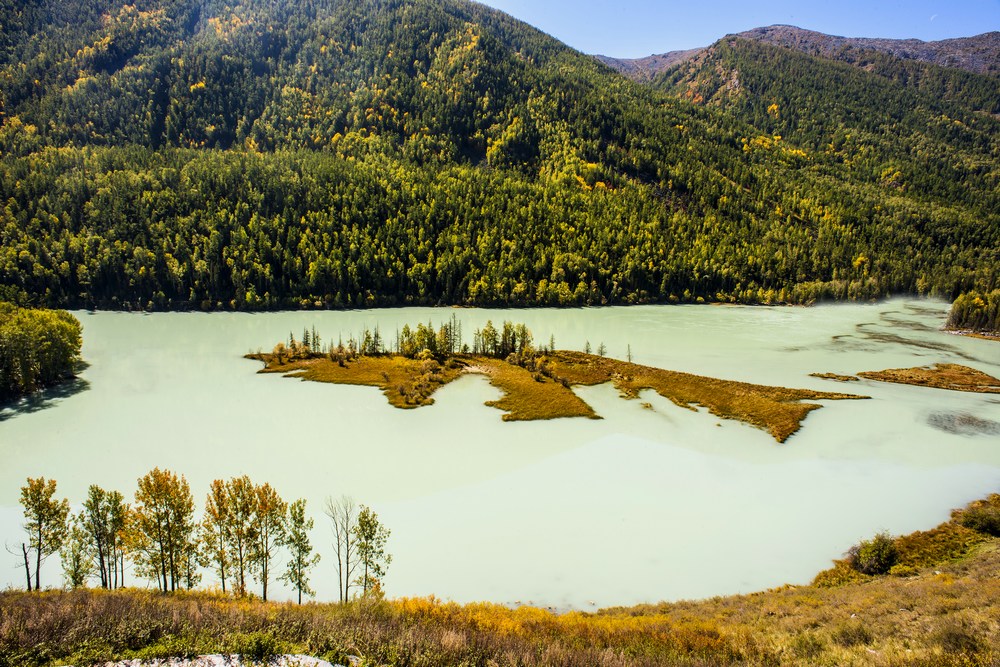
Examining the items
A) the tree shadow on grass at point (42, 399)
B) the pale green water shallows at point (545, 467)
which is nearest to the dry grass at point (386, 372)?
the pale green water shallows at point (545, 467)

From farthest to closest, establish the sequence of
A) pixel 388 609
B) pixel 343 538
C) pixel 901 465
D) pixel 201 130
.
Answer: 1. pixel 201 130
2. pixel 901 465
3. pixel 343 538
4. pixel 388 609

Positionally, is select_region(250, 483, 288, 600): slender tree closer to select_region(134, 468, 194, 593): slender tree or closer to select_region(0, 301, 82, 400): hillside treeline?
select_region(134, 468, 194, 593): slender tree

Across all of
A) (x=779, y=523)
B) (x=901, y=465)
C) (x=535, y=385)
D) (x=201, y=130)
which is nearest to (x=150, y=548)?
(x=779, y=523)

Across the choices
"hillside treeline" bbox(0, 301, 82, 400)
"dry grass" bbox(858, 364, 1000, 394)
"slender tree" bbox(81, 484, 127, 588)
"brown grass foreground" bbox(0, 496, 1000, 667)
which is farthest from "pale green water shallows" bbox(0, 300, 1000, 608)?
"brown grass foreground" bbox(0, 496, 1000, 667)

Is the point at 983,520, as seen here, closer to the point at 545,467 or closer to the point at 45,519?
the point at 545,467

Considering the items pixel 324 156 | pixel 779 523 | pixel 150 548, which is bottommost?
pixel 779 523

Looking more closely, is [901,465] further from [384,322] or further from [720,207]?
[720,207]

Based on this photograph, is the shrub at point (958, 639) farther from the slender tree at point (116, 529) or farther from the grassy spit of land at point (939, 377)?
the grassy spit of land at point (939, 377)
